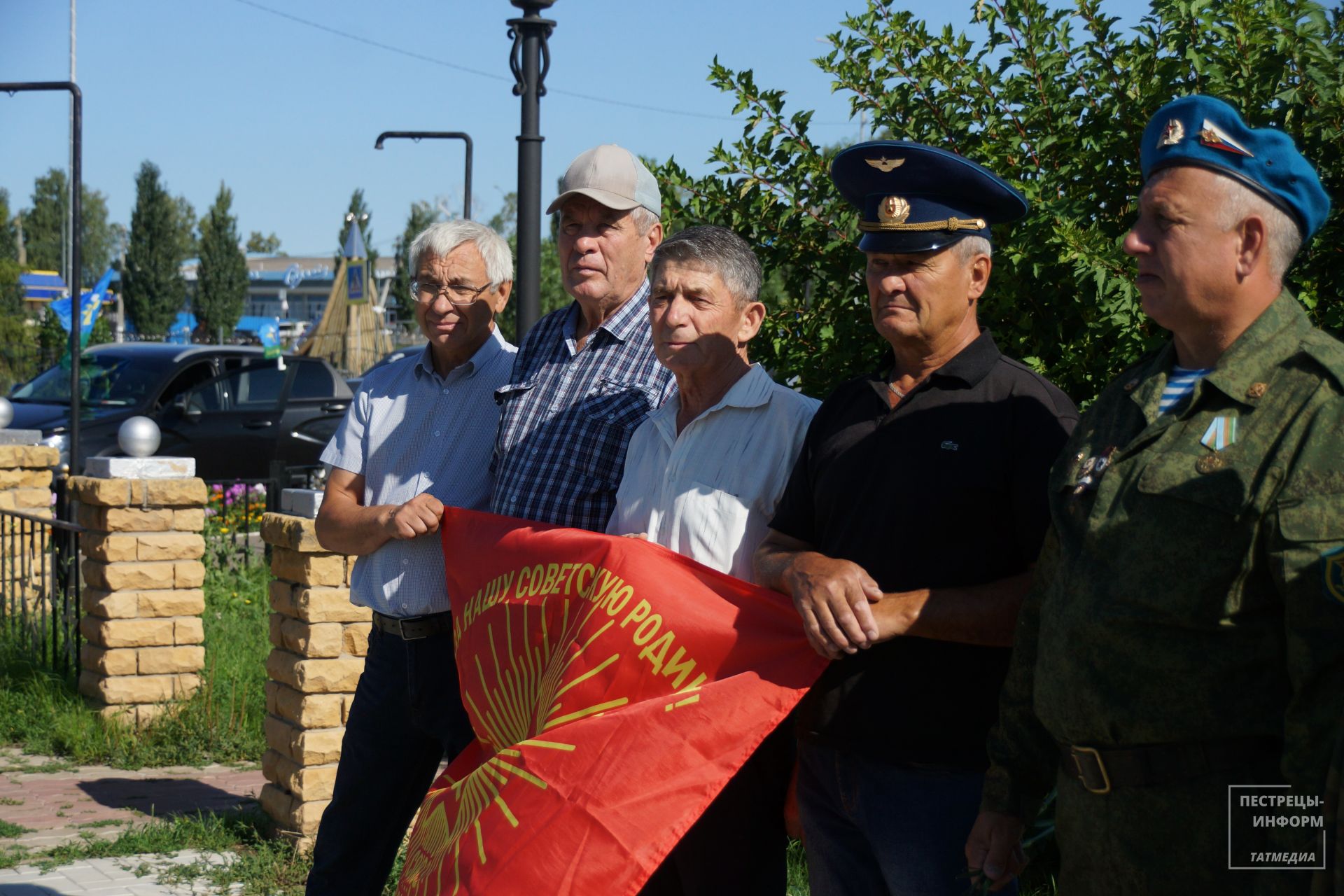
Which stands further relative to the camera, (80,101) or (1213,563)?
(80,101)

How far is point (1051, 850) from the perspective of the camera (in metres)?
4.23

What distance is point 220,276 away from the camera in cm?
6272

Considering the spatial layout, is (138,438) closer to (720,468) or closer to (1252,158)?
(720,468)

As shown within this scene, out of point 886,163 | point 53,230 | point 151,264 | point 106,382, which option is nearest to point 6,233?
point 151,264

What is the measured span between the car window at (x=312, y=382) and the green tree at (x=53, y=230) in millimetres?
53942

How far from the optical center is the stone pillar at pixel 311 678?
5.21 m

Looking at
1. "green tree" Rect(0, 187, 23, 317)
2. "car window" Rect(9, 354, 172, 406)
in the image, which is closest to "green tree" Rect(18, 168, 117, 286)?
"green tree" Rect(0, 187, 23, 317)

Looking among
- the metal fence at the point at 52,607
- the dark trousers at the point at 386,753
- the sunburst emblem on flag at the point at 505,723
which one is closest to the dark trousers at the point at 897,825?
the sunburst emblem on flag at the point at 505,723

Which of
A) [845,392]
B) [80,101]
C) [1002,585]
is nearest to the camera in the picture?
[1002,585]

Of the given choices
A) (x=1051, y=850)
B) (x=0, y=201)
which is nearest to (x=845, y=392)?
(x=1051, y=850)

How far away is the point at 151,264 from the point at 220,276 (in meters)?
3.14

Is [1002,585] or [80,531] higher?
[1002,585]

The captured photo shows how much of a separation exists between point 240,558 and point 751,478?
809 cm

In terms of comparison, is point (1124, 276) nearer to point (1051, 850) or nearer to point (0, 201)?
point (1051, 850)
